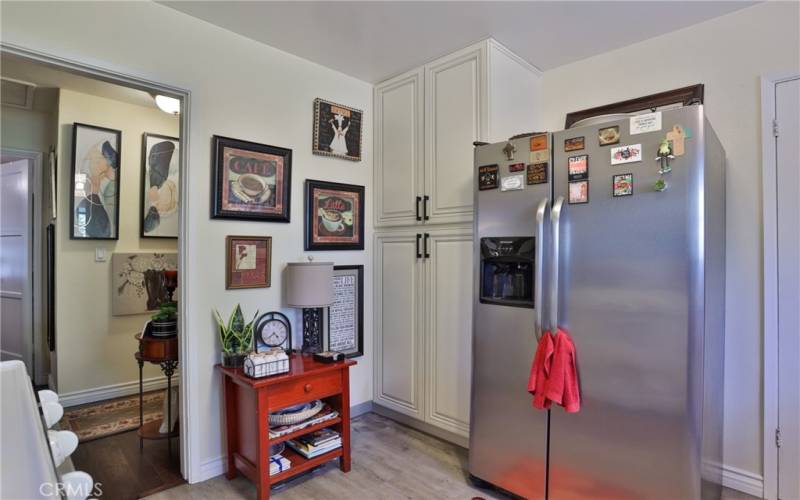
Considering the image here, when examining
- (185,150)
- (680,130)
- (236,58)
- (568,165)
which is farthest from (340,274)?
(680,130)

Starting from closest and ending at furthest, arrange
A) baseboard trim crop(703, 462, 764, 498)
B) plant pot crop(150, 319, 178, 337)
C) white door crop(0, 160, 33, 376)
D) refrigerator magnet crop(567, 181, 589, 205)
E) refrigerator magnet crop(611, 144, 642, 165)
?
refrigerator magnet crop(611, 144, 642, 165) → refrigerator magnet crop(567, 181, 589, 205) → baseboard trim crop(703, 462, 764, 498) → plant pot crop(150, 319, 178, 337) → white door crop(0, 160, 33, 376)

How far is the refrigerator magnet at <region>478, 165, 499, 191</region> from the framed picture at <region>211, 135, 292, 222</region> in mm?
1213

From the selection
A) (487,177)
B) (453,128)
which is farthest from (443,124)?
(487,177)

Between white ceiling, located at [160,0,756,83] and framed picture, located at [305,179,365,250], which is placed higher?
white ceiling, located at [160,0,756,83]

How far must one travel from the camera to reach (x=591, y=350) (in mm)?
1752

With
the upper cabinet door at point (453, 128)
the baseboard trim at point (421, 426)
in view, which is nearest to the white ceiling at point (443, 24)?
the upper cabinet door at point (453, 128)

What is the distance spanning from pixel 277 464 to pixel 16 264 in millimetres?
3482

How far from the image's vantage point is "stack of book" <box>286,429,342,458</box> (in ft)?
7.38

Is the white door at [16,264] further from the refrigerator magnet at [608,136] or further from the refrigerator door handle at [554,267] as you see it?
the refrigerator magnet at [608,136]

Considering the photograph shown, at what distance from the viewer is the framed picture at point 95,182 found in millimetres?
3267

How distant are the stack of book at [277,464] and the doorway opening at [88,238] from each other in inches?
41.1

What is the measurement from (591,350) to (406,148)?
177 centimetres

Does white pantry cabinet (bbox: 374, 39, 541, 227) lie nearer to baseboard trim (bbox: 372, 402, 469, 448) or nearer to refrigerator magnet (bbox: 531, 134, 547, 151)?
refrigerator magnet (bbox: 531, 134, 547, 151)

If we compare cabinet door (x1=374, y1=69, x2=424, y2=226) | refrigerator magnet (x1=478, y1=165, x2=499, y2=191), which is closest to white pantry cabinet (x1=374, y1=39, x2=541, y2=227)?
cabinet door (x1=374, y1=69, x2=424, y2=226)
